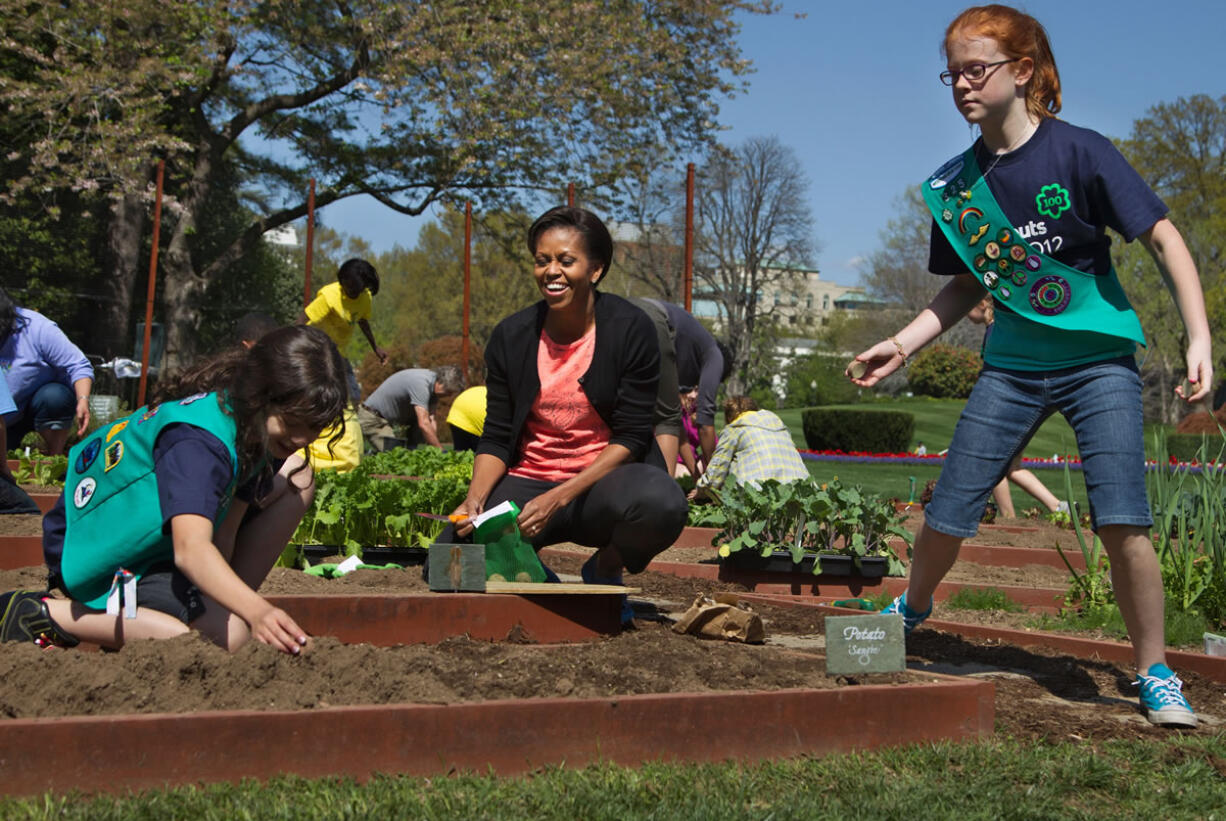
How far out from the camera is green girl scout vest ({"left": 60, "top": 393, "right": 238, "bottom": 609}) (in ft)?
9.75

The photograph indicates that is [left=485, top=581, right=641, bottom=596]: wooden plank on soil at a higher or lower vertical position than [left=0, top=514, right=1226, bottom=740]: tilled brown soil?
higher

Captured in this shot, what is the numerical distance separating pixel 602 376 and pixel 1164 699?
Result: 1.99 metres

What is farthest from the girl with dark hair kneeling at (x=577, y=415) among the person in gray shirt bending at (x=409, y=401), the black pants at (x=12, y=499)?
the person in gray shirt bending at (x=409, y=401)

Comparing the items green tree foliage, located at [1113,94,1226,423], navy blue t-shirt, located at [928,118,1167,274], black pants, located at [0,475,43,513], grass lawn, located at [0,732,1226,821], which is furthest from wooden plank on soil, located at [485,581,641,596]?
green tree foliage, located at [1113,94,1226,423]

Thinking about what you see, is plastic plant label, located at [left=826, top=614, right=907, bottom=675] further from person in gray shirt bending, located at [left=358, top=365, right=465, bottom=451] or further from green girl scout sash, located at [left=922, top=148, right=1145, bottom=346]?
person in gray shirt bending, located at [left=358, top=365, right=465, bottom=451]

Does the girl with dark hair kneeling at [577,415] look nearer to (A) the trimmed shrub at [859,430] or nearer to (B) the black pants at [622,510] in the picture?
(B) the black pants at [622,510]

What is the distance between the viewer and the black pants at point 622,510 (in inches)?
160

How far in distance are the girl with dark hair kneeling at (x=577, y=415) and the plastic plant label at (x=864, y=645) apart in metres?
1.21

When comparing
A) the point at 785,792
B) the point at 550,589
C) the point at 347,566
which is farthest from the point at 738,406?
the point at 785,792

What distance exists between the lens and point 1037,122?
3.48 meters

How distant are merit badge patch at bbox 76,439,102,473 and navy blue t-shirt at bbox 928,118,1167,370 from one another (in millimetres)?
2536

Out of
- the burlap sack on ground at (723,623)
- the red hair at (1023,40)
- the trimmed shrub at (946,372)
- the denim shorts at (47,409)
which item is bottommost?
the burlap sack on ground at (723,623)

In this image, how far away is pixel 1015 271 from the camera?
342 cm

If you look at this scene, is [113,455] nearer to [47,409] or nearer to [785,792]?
[785,792]
